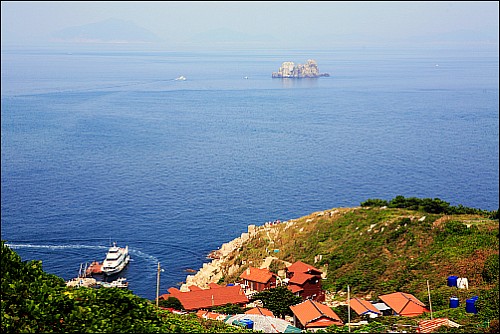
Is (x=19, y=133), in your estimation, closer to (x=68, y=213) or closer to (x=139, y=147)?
(x=139, y=147)

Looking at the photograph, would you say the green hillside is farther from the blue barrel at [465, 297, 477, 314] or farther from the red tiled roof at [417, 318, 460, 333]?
the red tiled roof at [417, 318, 460, 333]

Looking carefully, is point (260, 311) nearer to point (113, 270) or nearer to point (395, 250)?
point (395, 250)

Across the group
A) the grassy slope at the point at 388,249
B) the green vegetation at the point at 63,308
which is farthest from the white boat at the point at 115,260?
the green vegetation at the point at 63,308

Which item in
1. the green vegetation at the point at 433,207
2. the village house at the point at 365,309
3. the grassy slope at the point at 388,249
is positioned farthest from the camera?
the green vegetation at the point at 433,207

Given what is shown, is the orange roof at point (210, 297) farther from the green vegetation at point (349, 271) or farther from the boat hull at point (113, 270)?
the boat hull at point (113, 270)

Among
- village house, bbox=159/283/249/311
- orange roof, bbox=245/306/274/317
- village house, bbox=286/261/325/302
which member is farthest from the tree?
village house, bbox=286/261/325/302
